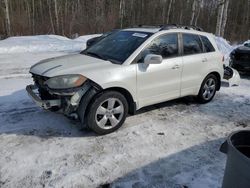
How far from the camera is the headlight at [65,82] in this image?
4.14 m

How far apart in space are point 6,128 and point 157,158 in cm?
266

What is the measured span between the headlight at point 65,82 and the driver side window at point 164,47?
1212mm

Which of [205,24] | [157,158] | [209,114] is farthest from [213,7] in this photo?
[157,158]

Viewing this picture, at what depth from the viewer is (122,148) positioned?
4203 millimetres

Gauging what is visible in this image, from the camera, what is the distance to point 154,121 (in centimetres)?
522

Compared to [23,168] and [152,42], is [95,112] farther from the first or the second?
[152,42]

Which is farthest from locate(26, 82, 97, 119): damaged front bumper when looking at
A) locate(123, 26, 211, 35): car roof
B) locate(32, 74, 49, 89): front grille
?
locate(123, 26, 211, 35): car roof

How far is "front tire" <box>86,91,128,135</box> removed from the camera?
170 inches

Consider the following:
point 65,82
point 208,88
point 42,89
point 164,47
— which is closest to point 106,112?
point 65,82

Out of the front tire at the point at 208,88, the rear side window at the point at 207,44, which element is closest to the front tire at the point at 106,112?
the front tire at the point at 208,88

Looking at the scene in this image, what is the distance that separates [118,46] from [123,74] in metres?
0.83

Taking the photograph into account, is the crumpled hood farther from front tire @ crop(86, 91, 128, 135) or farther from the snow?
the snow

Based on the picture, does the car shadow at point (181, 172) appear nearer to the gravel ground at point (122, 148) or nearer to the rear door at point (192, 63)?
the gravel ground at point (122, 148)

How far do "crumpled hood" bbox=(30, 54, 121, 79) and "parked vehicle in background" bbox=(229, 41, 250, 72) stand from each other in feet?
22.1
